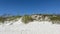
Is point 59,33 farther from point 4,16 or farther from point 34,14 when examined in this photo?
point 4,16

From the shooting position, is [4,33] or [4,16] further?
[4,16]

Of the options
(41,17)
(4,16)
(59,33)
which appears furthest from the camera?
(4,16)

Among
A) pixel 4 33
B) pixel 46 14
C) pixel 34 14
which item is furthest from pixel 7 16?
pixel 4 33

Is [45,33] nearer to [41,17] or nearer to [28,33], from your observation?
[28,33]

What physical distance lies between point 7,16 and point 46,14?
334 centimetres

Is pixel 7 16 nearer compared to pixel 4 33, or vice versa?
pixel 4 33

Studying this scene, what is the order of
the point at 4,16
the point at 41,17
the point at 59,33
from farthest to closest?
the point at 4,16, the point at 41,17, the point at 59,33

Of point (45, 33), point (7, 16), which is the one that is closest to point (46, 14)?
point (7, 16)

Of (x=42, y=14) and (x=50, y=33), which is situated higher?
(x=42, y=14)

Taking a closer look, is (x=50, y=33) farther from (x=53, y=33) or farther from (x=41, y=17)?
(x=41, y=17)

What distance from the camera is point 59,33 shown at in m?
5.84

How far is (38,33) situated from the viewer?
236 inches

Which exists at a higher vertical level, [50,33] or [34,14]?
[34,14]

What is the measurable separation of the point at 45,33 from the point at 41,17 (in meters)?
4.94
